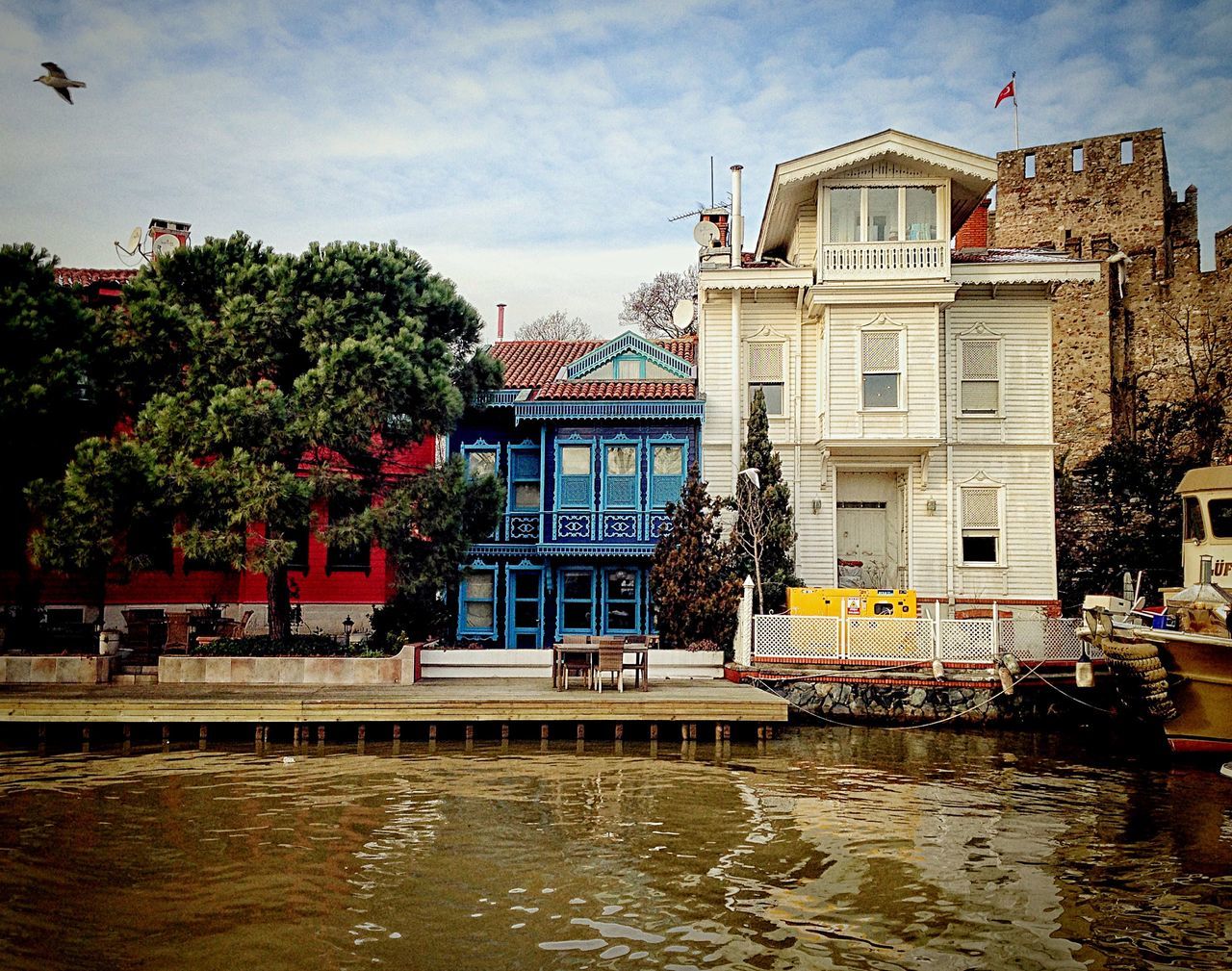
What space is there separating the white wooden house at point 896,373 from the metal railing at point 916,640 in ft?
11.2

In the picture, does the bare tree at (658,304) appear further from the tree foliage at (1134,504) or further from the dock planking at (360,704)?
the dock planking at (360,704)

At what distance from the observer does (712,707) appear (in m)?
15.4

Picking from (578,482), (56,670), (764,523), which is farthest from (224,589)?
(764,523)

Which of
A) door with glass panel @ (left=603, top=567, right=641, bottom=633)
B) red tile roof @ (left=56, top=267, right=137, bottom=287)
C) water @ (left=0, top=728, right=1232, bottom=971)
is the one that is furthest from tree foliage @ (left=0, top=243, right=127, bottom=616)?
door with glass panel @ (left=603, top=567, right=641, bottom=633)

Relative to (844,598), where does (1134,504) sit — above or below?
above

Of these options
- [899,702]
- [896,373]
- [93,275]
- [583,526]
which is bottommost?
[899,702]

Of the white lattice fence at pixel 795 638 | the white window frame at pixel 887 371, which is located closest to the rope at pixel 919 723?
the white lattice fence at pixel 795 638

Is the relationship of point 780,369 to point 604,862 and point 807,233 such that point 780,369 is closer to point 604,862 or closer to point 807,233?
point 807,233

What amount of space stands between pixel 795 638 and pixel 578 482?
23.2 ft

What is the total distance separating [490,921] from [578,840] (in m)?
2.46

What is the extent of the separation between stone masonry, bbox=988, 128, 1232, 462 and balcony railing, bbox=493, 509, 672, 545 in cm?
1785

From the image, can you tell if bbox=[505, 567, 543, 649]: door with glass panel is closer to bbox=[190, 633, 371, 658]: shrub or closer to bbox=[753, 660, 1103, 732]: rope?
bbox=[190, 633, 371, 658]: shrub

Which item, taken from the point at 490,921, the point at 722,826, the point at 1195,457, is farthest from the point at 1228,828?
the point at 1195,457

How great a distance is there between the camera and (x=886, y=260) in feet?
71.3
